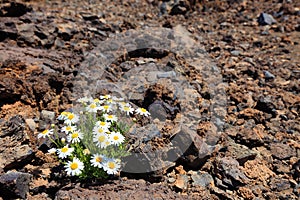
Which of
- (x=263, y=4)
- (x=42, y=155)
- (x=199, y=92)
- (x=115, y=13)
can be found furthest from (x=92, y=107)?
(x=263, y=4)

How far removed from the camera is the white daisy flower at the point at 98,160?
3.47 meters

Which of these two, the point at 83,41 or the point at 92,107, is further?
the point at 83,41

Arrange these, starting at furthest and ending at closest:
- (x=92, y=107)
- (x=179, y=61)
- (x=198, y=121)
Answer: (x=179, y=61) → (x=198, y=121) → (x=92, y=107)

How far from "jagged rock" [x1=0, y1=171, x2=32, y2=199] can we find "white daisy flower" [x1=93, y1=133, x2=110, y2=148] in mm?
853

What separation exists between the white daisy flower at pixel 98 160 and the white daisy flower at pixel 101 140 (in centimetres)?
11

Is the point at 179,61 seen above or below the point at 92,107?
below

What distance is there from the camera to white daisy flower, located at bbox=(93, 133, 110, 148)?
140 inches

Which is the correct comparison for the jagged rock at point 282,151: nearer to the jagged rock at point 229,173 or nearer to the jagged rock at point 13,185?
the jagged rock at point 229,173

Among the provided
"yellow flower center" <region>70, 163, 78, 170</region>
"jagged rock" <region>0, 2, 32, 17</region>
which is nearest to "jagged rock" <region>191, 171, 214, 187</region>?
"yellow flower center" <region>70, 163, 78, 170</region>

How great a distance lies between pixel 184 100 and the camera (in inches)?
209

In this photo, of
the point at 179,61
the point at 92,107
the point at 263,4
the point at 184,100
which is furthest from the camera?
the point at 263,4

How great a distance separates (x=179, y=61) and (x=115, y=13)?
115 inches

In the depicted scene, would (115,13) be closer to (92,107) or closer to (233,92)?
(233,92)

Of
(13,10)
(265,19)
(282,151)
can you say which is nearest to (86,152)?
(282,151)
